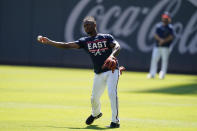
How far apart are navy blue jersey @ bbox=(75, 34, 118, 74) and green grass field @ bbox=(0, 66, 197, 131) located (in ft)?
3.75

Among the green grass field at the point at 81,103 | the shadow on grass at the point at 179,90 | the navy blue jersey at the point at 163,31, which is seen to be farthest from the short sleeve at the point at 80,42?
the navy blue jersey at the point at 163,31

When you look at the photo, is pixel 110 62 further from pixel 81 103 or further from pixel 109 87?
pixel 81 103

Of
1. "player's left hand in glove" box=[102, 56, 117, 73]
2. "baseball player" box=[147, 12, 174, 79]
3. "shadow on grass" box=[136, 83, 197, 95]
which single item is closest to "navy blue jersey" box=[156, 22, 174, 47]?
"baseball player" box=[147, 12, 174, 79]

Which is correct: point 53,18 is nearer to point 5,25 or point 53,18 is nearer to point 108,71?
point 5,25

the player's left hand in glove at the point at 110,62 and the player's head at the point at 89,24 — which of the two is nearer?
the player's left hand in glove at the point at 110,62

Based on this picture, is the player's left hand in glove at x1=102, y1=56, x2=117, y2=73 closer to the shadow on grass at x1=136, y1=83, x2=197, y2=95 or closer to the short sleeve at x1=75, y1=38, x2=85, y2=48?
the short sleeve at x1=75, y1=38, x2=85, y2=48

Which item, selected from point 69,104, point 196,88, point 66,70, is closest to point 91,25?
point 69,104

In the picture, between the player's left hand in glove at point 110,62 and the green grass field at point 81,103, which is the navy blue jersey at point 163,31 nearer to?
the green grass field at point 81,103

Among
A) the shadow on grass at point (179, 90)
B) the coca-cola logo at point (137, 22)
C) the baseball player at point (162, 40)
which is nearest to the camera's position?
the shadow on grass at point (179, 90)

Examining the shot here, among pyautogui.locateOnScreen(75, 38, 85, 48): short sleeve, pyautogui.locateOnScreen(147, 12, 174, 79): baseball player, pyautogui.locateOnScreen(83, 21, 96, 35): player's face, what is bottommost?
pyautogui.locateOnScreen(147, 12, 174, 79): baseball player

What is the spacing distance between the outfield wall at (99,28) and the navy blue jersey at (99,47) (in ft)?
57.8

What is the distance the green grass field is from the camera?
1138 cm

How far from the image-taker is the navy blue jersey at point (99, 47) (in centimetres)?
1120

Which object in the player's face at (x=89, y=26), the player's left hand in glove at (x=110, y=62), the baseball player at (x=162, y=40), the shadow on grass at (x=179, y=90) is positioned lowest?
the shadow on grass at (x=179, y=90)
